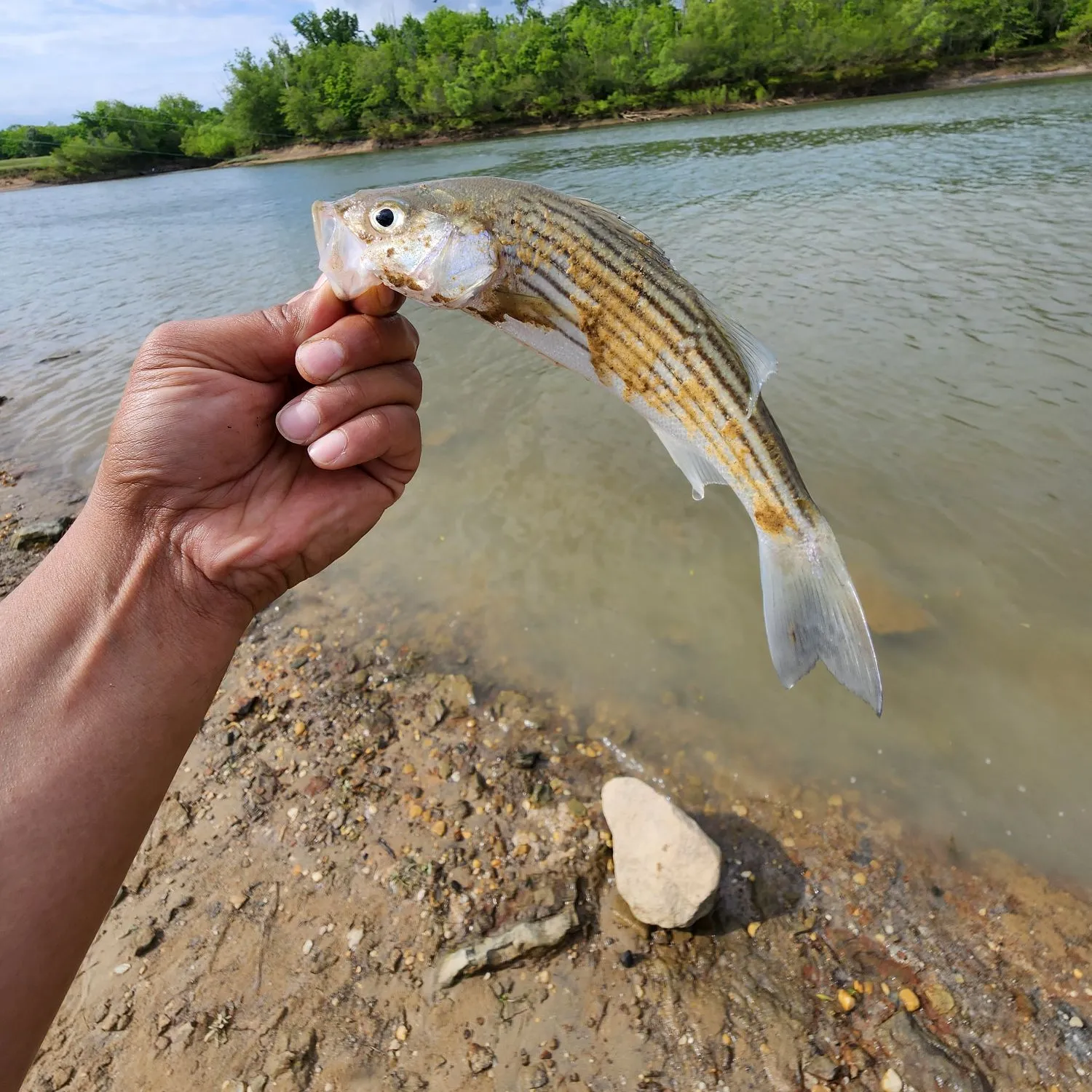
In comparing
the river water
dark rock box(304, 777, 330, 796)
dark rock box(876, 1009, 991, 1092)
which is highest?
dark rock box(304, 777, 330, 796)

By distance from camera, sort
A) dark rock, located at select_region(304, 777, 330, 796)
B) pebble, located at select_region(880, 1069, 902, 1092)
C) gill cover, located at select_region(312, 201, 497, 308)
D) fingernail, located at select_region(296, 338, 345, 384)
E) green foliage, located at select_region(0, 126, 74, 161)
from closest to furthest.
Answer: gill cover, located at select_region(312, 201, 497, 308), fingernail, located at select_region(296, 338, 345, 384), pebble, located at select_region(880, 1069, 902, 1092), dark rock, located at select_region(304, 777, 330, 796), green foliage, located at select_region(0, 126, 74, 161)

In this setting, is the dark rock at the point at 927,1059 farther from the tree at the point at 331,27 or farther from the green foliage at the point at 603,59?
the tree at the point at 331,27

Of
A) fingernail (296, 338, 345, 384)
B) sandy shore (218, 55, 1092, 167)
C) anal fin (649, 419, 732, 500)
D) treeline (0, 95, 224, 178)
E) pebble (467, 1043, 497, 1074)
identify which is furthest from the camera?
treeline (0, 95, 224, 178)

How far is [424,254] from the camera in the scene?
2.14 m

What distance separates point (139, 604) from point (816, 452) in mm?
7054

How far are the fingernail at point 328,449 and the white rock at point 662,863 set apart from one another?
98.2 inches

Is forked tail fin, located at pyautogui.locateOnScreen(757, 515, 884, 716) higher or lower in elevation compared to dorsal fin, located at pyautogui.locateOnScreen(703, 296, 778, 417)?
lower

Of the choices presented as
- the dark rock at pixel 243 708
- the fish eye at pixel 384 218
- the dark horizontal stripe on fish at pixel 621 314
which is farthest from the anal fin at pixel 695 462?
the dark rock at pixel 243 708

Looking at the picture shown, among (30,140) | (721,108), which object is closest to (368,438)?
(721,108)

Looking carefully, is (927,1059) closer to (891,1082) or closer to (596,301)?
(891,1082)

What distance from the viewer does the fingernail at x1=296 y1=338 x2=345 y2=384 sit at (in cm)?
228

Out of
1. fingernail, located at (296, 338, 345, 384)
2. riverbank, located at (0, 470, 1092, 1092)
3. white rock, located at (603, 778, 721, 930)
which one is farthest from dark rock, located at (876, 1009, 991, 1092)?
fingernail, located at (296, 338, 345, 384)

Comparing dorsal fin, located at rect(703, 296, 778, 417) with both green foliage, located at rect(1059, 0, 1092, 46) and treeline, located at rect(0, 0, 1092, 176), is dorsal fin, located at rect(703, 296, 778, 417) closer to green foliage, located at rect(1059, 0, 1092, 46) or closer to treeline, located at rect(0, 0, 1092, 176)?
treeline, located at rect(0, 0, 1092, 176)

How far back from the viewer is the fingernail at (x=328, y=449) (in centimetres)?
236
